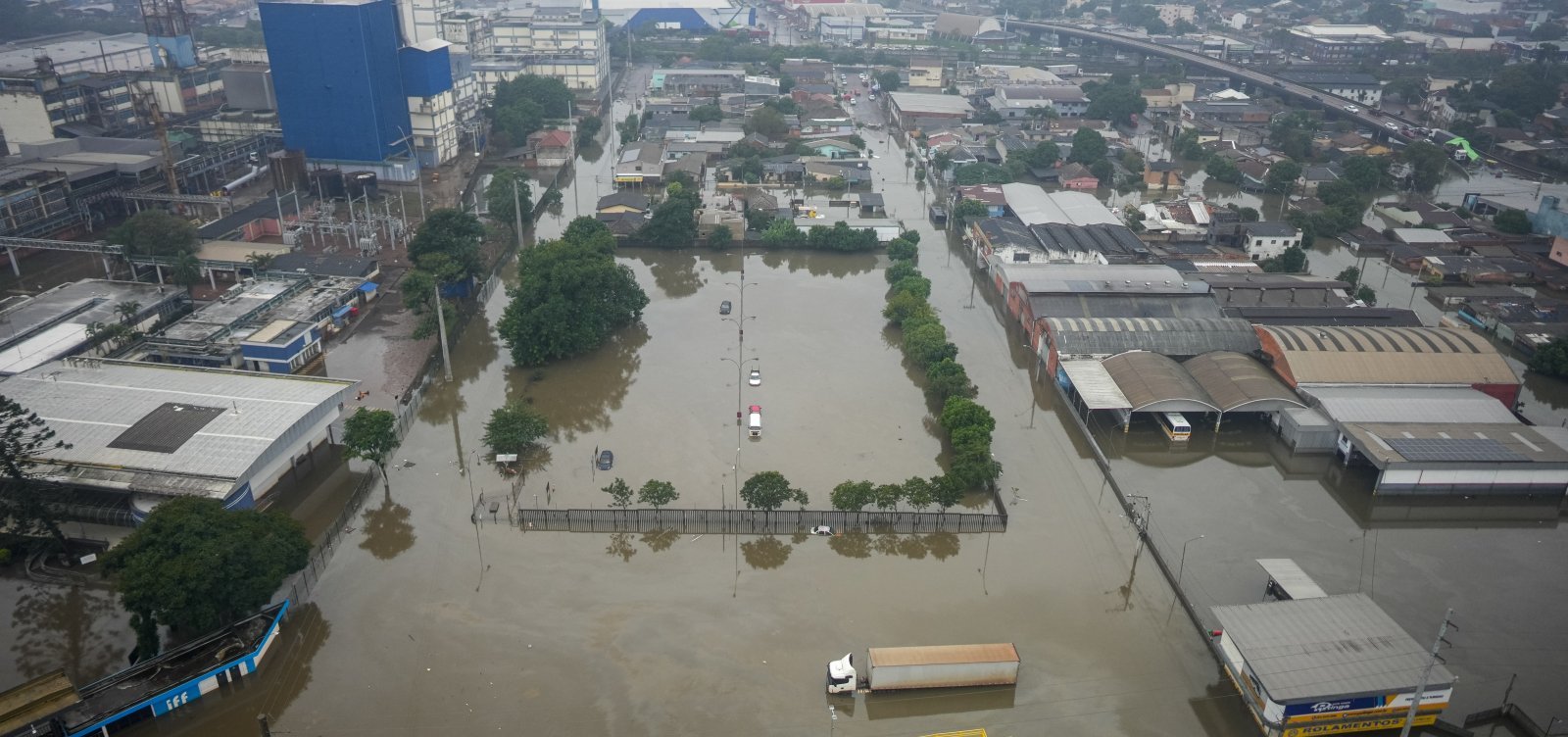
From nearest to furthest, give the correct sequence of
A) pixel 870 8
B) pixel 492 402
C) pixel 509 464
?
pixel 509 464
pixel 492 402
pixel 870 8

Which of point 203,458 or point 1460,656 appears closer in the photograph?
point 1460,656

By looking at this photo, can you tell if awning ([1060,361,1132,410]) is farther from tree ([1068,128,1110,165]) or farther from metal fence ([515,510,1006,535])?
tree ([1068,128,1110,165])

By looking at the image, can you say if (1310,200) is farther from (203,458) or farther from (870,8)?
(870,8)

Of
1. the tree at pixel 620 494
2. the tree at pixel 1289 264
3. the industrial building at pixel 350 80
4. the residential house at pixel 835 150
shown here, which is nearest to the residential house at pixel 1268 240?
the tree at pixel 1289 264

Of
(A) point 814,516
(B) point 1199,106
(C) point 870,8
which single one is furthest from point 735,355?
(C) point 870,8

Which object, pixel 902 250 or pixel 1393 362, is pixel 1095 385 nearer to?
pixel 1393 362

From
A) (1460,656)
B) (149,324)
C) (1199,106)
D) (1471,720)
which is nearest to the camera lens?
(1471,720)

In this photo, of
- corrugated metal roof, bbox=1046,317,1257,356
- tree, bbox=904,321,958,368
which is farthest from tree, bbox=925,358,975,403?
corrugated metal roof, bbox=1046,317,1257,356

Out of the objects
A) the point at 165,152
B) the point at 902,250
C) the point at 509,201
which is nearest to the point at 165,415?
the point at 509,201
